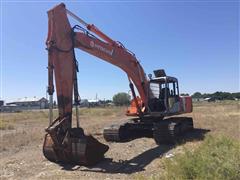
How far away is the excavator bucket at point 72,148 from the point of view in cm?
1036

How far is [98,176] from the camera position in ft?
30.6

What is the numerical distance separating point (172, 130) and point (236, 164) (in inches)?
305

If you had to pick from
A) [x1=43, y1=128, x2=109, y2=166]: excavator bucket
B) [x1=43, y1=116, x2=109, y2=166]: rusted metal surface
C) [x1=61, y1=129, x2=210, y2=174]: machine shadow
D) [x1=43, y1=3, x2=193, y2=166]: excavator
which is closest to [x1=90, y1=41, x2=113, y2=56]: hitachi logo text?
[x1=43, y1=3, x2=193, y2=166]: excavator

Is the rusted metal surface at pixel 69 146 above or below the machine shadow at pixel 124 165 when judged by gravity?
above

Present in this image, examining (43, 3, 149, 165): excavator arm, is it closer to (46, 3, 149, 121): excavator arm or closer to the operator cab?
(46, 3, 149, 121): excavator arm

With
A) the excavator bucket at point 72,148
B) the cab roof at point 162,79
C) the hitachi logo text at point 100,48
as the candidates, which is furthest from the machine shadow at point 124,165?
the cab roof at point 162,79

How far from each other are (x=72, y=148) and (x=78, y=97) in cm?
168

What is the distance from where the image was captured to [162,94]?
16.8 meters

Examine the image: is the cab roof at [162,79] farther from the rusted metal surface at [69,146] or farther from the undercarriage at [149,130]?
the rusted metal surface at [69,146]

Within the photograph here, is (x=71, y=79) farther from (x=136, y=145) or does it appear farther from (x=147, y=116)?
(x=147, y=116)

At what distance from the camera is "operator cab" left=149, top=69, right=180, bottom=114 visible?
53.6ft

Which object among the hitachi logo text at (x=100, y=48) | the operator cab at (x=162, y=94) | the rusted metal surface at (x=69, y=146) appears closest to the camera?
the rusted metal surface at (x=69, y=146)

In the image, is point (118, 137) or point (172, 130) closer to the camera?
point (172, 130)

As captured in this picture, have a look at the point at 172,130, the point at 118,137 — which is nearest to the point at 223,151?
the point at 172,130
